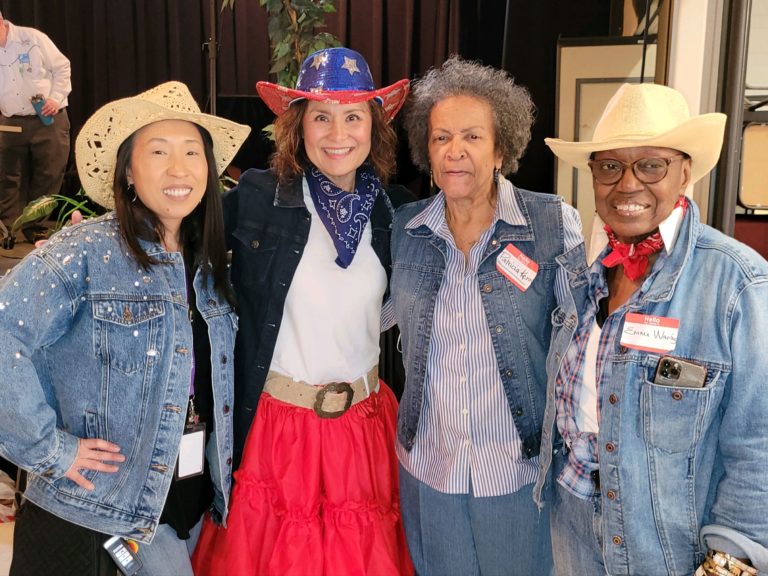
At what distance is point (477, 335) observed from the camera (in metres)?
1.89

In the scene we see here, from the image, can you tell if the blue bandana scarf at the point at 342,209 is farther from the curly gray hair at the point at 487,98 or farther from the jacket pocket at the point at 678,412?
the jacket pocket at the point at 678,412

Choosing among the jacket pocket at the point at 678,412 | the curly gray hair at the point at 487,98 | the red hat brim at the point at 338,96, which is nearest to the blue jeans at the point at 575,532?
the jacket pocket at the point at 678,412

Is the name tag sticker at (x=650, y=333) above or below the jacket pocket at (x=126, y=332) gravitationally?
above

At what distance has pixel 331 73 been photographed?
81.4 inches

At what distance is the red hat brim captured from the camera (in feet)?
6.74

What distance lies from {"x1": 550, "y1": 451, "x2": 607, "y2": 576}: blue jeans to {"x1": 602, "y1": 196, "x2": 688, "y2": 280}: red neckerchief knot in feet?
1.75

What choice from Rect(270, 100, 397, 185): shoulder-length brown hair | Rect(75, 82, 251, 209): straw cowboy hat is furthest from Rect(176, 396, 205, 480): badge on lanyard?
Rect(270, 100, 397, 185): shoulder-length brown hair

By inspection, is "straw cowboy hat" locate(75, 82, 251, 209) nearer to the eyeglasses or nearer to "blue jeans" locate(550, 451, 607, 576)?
the eyeglasses

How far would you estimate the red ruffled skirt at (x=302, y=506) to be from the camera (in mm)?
1977

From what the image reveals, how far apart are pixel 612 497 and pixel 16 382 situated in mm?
1320

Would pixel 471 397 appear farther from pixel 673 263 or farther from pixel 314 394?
pixel 673 263

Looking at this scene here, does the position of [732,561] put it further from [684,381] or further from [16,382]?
[16,382]

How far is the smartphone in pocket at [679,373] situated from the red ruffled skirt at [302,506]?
1.00 m

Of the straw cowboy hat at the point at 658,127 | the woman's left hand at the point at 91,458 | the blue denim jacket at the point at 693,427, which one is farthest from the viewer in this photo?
the woman's left hand at the point at 91,458
